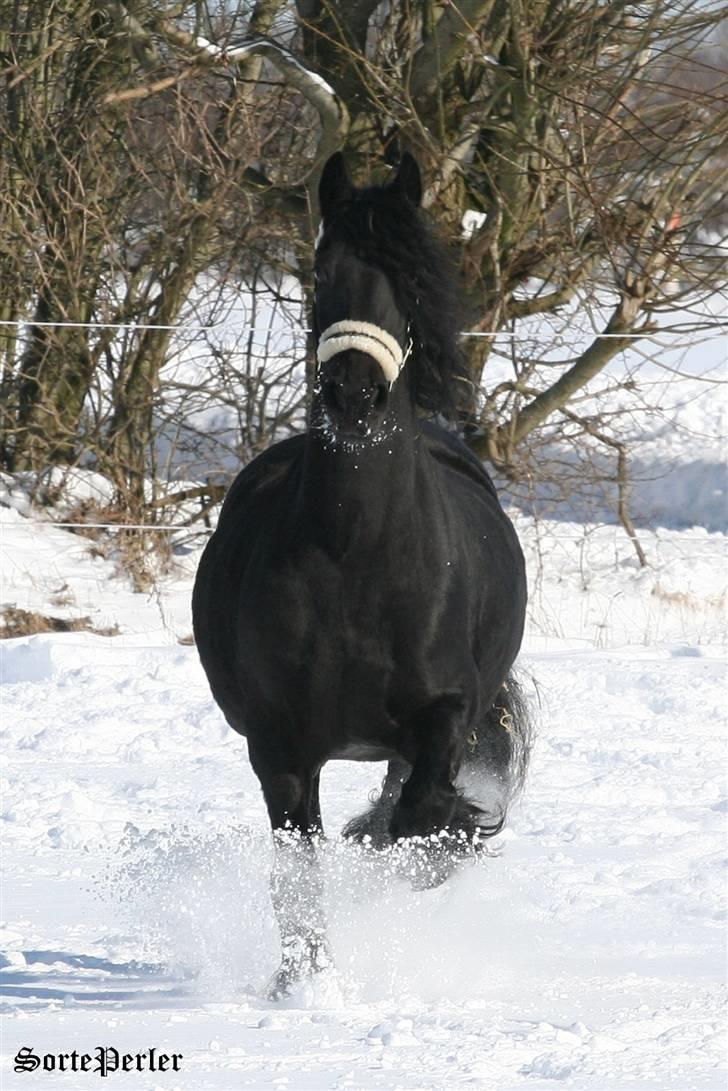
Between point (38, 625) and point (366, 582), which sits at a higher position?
point (38, 625)

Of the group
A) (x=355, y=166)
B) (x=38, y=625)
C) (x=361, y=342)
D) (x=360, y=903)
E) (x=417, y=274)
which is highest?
(x=355, y=166)

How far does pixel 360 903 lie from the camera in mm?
4105

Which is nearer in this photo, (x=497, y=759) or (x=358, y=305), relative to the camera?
(x=358, y=305)

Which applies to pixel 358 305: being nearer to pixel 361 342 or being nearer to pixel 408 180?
pixel 361 342

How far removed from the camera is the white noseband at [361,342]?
339cm

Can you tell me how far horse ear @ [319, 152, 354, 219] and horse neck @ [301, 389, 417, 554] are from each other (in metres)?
0.48

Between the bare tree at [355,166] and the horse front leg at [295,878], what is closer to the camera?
the horse front leg at [295,878]

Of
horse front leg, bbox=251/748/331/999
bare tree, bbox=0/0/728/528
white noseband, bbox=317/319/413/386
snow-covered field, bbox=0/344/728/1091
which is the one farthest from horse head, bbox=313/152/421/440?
bare tree, bbox=0/0/728/528

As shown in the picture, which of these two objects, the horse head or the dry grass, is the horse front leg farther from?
the dry grass

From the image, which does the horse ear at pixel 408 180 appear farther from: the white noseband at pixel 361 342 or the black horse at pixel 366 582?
the white noseband at pixel 361 342

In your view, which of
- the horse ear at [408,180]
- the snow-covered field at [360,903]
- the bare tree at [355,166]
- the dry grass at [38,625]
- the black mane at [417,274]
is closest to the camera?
the snow-covered field at [360,903]

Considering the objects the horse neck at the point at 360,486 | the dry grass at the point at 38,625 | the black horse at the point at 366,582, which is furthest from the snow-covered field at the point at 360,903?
the horse neck at the point at 360,486

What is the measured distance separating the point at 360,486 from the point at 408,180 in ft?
2.42


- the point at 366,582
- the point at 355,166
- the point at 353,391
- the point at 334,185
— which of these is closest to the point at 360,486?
the point at 366,582
